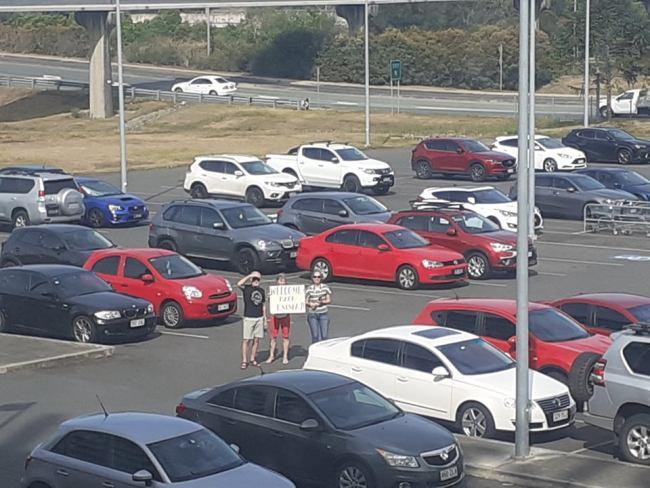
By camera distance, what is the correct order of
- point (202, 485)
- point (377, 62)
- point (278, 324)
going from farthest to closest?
point (377, 62)
point (278, 324)
point (202, 485)

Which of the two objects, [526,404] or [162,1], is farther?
[162,1]

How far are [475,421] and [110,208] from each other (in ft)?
74.6

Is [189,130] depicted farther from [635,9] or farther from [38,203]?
[38,203]

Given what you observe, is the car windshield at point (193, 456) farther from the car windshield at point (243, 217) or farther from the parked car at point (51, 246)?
the car windshield at point (243, 217)

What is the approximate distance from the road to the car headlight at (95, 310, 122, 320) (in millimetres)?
52899

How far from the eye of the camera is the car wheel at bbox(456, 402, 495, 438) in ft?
57.1

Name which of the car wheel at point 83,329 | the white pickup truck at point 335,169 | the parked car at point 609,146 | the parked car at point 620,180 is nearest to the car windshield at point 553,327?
the car wheel at point 83,329

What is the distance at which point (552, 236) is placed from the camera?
37281 mm

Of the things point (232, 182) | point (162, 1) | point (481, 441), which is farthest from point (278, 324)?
point (162, 1)

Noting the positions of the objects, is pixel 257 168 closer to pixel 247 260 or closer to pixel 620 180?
pixel 620 180

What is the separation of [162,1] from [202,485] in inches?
2741

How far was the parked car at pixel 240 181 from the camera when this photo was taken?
42.3 meters

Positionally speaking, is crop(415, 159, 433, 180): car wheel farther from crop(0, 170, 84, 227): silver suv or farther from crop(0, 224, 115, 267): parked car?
crop(0, 224, 115, 267): parked car

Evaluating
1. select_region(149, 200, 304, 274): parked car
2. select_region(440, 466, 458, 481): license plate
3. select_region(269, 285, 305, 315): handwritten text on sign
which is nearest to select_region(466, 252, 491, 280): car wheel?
select_region(149, 200, 304, 274): parked car
